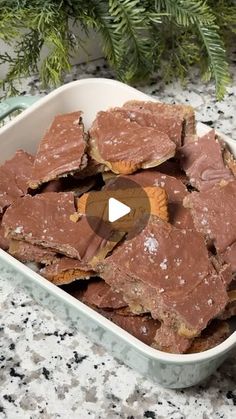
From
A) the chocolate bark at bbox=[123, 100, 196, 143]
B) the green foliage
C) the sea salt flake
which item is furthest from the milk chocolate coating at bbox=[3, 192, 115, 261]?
the green foliage

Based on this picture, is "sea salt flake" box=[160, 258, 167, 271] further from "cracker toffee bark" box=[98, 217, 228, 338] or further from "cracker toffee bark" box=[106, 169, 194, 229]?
"cracker toffee bark" box=[106, 169, 194, 229]

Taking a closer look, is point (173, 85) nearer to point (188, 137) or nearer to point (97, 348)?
point (188, 137)

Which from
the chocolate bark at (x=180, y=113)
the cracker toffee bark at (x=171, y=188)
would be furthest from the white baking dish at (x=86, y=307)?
the cracker toffee bark at (x=171, y=188)

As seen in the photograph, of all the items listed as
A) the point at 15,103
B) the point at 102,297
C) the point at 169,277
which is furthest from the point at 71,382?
the point at 15,103

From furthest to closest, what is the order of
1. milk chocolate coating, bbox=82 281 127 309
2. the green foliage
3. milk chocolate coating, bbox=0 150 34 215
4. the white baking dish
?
the green foliage
milk chocolate coating, bbox=0 150 34 215
milk chocolate coating, bbox=82 281 127 309
the white baking dish

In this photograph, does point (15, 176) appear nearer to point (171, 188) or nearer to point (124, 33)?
point (171, 188)
